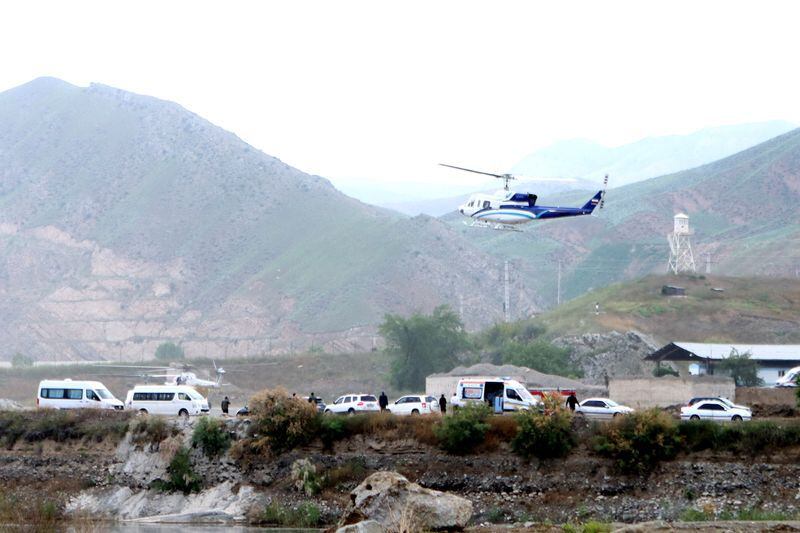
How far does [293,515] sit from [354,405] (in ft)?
33.8

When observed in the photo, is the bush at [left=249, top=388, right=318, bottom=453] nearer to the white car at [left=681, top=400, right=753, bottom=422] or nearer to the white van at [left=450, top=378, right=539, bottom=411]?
the white van at [left=450, top=378, right=539, bottom=411]

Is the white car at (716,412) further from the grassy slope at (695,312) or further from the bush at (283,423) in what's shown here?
the grassy slope at (695,312)

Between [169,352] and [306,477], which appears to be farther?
[169,352]

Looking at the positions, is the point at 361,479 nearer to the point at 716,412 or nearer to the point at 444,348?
the point at 716,412

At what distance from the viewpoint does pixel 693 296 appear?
411 ft

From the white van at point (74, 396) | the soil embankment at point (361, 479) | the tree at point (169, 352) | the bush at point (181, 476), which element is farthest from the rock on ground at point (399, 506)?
the tree at point (169, 352)

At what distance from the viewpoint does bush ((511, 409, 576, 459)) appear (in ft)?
161

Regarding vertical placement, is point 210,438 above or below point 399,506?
above

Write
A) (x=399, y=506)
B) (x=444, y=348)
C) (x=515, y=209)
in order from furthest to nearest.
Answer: (x=444, y=348) < (x=515, y=209) < (x=399, y=506)

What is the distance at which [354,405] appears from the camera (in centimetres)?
5903

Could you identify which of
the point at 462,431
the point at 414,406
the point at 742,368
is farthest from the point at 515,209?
the point at 462,431

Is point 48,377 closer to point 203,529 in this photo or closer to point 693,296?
point 693,296

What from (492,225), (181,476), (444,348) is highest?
(492,225)

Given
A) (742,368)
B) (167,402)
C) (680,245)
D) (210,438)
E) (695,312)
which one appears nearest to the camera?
(210,438)
